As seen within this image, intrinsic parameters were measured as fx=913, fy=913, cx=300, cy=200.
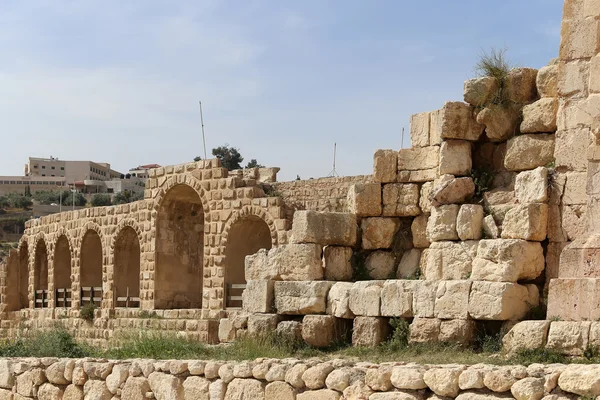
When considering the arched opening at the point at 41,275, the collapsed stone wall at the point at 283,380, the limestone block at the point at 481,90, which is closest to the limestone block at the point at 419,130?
the limestone block at the point at 481,90

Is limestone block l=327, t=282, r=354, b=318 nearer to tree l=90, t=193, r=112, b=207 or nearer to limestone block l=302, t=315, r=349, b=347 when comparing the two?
limestone block l=302, t=315, r=349, b=347

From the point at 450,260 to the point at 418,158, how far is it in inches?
71.7

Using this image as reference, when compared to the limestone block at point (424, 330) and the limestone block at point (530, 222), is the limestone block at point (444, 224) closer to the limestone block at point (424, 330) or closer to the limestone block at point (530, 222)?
the limestone block at point (530, 222)

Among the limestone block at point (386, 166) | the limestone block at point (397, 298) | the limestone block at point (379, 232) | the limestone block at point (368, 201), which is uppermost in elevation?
the limestone block at point (386, 166)

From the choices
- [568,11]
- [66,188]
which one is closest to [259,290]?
[568,11]

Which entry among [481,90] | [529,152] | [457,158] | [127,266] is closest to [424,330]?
[457,158]

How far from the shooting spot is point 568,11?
35.3ft

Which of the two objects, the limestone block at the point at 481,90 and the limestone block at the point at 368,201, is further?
the limestone block at the point at 368,201

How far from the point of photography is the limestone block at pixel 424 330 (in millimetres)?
10617

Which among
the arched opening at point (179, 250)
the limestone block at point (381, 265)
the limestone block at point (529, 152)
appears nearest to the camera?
the limestone block at point (529, 152)

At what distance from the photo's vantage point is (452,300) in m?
10.5

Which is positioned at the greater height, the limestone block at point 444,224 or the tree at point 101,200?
the tree at point 101,200

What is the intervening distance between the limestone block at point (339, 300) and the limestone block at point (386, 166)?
1.72 m

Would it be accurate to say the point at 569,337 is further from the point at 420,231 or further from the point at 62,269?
the point at 62,269
